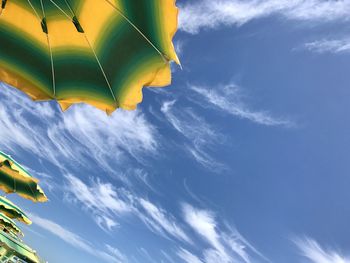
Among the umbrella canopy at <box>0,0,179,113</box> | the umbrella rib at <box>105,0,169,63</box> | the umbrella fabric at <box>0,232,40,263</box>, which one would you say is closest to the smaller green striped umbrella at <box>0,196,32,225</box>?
the umbrella fabric at <box>0,232,40,263</box>

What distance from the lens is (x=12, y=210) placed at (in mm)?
12148

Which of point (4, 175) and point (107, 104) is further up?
point (4, 175)

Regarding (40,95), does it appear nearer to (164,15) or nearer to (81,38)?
(81,38)

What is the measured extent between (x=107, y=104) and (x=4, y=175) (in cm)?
848

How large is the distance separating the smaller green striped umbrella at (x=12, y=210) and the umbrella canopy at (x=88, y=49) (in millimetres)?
8739

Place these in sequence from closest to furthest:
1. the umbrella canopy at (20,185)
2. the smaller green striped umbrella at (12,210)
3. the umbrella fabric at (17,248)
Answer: the umbrella fabric at (17,248), the umbrella canopy at (20,185), the smaller green striped umbrella at (12,210)

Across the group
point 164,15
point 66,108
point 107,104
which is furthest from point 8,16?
point 164,15

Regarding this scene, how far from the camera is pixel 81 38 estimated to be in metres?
3.74

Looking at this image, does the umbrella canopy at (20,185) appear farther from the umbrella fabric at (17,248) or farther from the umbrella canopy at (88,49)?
the umbrella canopy at (88,49)

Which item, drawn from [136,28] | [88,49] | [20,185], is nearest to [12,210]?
[20,185]

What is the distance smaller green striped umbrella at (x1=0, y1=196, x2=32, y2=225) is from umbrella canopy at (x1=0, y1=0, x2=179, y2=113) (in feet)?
28.7

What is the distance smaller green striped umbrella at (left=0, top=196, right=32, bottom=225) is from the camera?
11.5m

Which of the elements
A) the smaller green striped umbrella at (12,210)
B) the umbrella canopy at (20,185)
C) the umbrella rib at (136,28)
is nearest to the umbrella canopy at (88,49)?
the umbrella rib at (136,28)

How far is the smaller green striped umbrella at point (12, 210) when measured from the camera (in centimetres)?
1155
